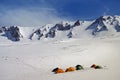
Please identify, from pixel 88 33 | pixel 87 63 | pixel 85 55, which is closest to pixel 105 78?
pixel 87 63

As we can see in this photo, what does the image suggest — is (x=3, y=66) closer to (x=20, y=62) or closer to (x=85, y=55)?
(x=20, y=62)

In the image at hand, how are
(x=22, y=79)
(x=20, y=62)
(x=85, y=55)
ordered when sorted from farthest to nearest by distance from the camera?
1. (x=85, y=55)
2. (x=20, y=62)
3. (x=22, y=79)

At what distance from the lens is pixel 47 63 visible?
24266mm

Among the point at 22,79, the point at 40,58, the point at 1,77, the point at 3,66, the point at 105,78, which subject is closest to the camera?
the point at 105,78

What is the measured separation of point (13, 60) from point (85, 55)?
27.8 feet

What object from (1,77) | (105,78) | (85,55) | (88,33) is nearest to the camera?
(105,78)

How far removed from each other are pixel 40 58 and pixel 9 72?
664cm

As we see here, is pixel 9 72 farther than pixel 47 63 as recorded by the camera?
No

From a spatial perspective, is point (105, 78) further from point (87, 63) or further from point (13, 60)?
point (13, 60)

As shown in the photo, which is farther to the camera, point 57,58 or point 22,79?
point 57,58

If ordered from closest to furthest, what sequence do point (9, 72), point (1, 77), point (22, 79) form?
point (22, 79)
point (1, 77)
point (9, 72)

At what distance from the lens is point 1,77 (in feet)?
57.9

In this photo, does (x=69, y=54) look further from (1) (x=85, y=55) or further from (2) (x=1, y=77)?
(2) (x=1, y=77)

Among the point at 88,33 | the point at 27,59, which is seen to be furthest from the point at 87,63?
the point at 88,33
